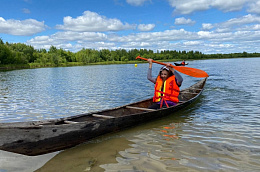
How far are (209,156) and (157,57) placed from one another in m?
150

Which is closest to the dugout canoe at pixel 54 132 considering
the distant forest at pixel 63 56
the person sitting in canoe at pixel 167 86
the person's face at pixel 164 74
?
the person sitting in canoe at pixel 167 86

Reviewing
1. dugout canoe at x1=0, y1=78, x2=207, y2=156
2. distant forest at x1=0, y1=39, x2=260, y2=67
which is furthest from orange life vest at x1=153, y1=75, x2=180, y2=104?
distant forest at x1=0, y1=39, x2=260, y2=67

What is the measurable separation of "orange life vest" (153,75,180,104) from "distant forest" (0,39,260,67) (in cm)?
7764

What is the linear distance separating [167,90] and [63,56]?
108347 mm

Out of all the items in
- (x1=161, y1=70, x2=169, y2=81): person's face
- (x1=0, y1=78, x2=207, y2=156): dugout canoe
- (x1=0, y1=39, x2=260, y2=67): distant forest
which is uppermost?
(x1=0, y1=39, x2=260, y2=67): distant forest

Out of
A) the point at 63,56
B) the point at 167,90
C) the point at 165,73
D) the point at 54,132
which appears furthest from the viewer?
the point at 63,56

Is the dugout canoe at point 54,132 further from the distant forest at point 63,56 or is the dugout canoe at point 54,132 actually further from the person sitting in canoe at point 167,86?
the distant forest at point 63,56

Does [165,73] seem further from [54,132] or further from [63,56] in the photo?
[63,56]

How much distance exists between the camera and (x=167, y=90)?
796cm

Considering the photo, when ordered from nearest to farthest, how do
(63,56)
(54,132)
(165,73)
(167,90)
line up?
(54,132) → (165,73) → (167,90) → (63,56)

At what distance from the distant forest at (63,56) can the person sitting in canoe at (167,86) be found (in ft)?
255

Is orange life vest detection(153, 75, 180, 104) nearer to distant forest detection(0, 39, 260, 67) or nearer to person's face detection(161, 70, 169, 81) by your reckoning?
person's face detection(161, 70, 169, 81)

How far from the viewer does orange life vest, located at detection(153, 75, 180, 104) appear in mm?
7879

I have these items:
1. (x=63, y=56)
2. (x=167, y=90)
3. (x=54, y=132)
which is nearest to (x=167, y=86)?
(x=167, y=90)
